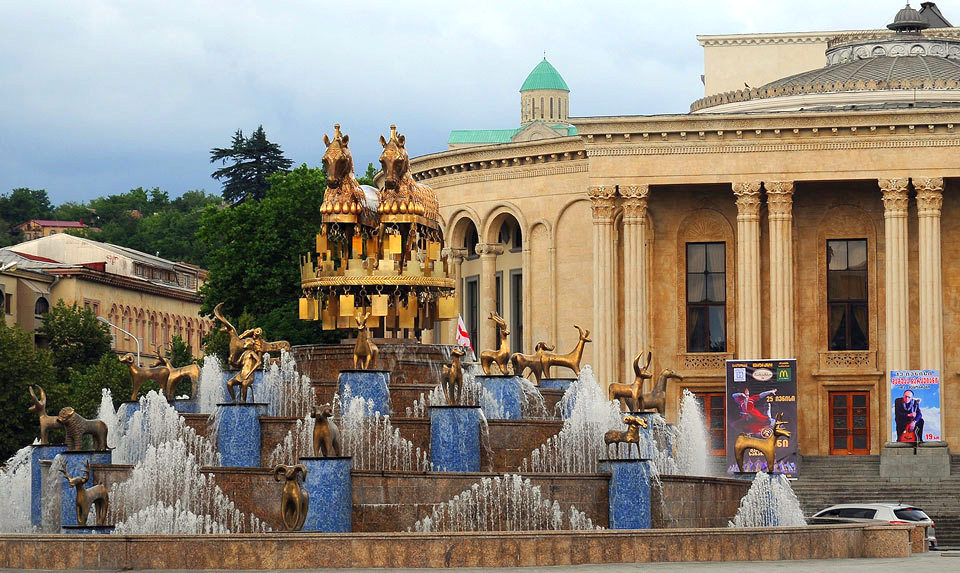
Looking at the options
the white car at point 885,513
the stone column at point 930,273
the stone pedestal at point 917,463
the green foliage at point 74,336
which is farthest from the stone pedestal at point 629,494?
the green foliage at point 74,336

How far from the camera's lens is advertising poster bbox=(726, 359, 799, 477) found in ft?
184

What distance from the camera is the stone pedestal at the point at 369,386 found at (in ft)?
112

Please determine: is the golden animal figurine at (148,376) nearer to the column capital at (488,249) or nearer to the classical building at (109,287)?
the column capital at (488,249)

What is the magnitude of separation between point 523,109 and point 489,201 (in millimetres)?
111705

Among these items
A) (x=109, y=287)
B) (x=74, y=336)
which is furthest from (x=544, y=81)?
(x=74, y=336)

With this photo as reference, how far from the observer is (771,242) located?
2400 inches

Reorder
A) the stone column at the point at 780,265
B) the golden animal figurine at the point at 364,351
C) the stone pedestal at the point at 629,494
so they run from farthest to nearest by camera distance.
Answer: the stone column at the point at 780,265, the golden animal figurine at the point at 364,351, the stone pedestal at the point at 629,494

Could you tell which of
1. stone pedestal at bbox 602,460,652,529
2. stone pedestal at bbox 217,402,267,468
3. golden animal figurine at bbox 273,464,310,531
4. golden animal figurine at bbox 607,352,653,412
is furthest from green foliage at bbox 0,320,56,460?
golden animal figurine at bbox 273,464,310,531

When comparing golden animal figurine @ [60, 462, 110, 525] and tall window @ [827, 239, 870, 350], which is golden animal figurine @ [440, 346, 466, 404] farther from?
tall window @ [827, 239, 870, 350]

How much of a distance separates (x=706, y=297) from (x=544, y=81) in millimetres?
116235

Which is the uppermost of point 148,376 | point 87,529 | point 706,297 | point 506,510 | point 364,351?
point 706,297

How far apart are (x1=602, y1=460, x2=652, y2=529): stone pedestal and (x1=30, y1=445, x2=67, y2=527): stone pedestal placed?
384 inches

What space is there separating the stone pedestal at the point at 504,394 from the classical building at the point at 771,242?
25.0 metres

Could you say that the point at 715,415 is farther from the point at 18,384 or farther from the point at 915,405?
the point at 18,384
